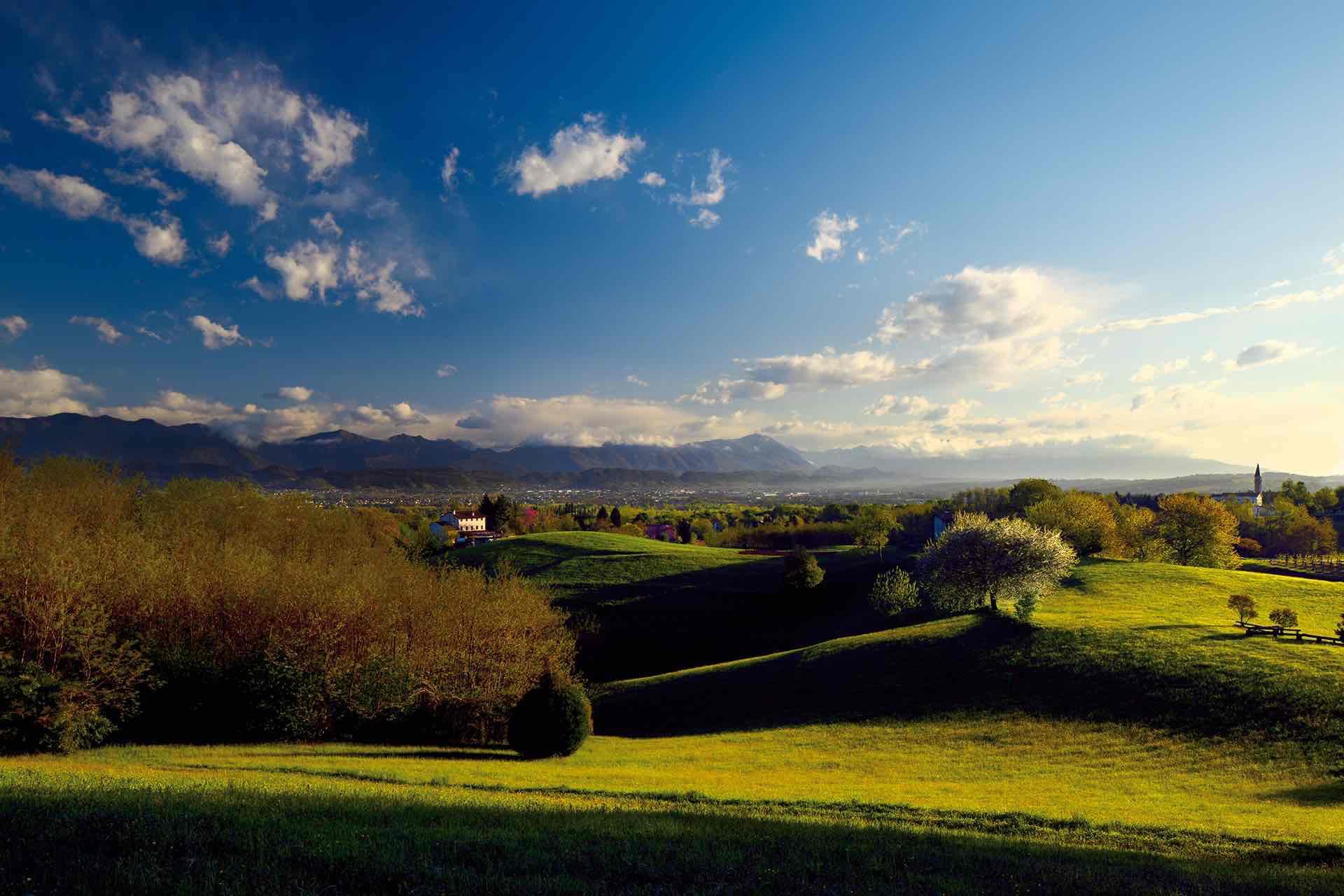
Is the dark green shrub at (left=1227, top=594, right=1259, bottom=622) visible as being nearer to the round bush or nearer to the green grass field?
the green grass field

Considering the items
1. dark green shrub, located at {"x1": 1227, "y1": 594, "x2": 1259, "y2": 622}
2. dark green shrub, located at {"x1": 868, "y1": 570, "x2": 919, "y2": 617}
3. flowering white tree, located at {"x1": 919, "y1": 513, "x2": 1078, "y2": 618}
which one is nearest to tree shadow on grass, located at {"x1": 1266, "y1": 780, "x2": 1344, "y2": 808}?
dark green shrub, located at {"x1": 1227, "y1": 594, "x2": 1259, "y2": 622}

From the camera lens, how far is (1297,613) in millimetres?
44781

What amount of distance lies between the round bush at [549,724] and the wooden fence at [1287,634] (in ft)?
126

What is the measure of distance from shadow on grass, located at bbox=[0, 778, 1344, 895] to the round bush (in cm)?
1317

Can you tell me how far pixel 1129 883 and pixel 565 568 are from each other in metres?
78.4

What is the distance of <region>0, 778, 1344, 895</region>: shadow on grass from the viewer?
8805 mm

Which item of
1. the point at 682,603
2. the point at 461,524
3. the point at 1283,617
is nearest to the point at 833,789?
the point at 1283,617

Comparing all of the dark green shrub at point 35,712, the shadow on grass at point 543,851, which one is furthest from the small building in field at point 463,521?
the shadow on grass at point 543,851

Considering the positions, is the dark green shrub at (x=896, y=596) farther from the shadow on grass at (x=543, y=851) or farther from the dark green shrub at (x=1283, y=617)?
the shadow on grass at (x=543, y=851)

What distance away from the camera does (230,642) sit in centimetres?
2861

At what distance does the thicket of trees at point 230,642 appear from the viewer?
23.8 m

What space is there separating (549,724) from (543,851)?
18619 millimetres

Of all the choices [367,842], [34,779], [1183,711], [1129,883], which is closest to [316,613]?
[34,779]

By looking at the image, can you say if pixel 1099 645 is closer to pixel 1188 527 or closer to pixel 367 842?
pixel 367 842
